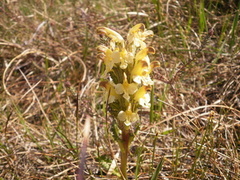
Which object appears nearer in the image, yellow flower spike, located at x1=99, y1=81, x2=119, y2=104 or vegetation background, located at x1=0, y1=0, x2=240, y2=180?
yellow flower spike, located at x1=99, y1=81, x2=119, y2=104

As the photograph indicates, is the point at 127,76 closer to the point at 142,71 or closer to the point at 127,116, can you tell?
the point at 142,71

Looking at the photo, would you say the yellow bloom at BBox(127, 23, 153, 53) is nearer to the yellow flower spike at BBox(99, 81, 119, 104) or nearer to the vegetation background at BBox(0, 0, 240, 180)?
the yellow flower spike at BBox(99, 81, 119, 104)

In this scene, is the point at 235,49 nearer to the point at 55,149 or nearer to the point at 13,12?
the point at 55,149

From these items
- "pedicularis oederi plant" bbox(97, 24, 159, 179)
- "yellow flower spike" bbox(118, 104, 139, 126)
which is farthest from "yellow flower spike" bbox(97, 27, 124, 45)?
"yellow flower spike" bbox(118, 104, 139, 126)

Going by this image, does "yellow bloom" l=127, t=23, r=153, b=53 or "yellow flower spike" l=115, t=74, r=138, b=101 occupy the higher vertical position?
"yellow bloom" l=127, t=23, r=153, b=53

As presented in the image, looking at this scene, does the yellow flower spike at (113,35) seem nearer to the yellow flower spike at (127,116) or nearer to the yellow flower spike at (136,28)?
the yellow flower spike at (136,28)

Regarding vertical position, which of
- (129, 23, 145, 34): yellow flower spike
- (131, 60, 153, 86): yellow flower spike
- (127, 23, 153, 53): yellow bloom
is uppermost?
(129, 23, 145, 34): yellow flower spike

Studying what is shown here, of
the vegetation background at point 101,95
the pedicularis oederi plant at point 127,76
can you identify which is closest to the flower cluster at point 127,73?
the pedicularis oederi plant at point 127,76
